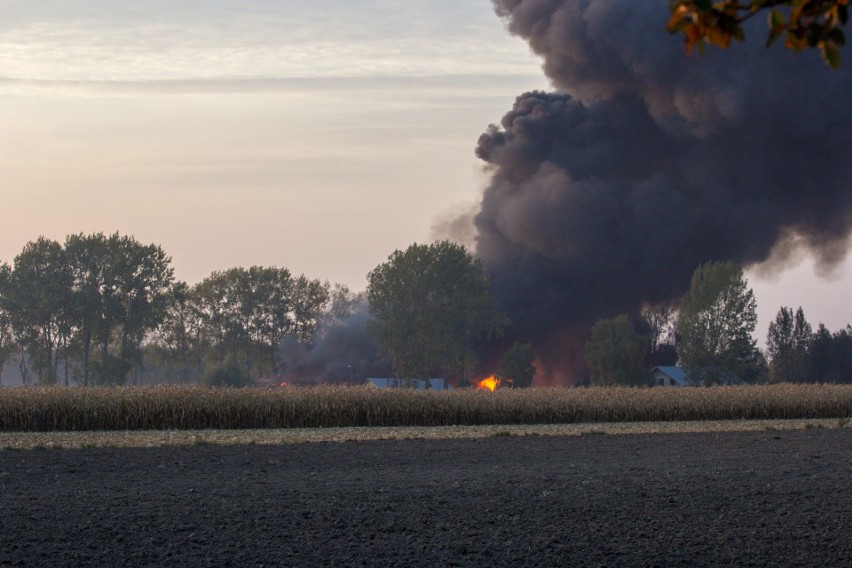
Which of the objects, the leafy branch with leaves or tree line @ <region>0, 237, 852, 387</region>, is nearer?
the leafy branch with leaves

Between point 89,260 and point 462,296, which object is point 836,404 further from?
point 89,260

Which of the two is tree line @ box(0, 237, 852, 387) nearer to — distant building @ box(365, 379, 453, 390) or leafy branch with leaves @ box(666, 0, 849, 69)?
distant building @ box(365, 379, 453, 390)

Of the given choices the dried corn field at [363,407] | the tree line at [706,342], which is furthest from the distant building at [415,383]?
the dried corn field at [363,407]

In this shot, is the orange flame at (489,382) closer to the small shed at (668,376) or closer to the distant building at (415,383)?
the distant building at (415,383)

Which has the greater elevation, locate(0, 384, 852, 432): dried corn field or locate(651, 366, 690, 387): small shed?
locate(651, 366, 690, 387): small shed

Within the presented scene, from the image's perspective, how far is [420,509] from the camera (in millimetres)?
14094

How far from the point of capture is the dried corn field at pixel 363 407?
98.7 feet

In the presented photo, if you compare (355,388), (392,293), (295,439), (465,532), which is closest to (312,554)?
(465,532)

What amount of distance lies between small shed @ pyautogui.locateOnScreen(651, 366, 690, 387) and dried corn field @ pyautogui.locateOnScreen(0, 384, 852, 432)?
4246cm

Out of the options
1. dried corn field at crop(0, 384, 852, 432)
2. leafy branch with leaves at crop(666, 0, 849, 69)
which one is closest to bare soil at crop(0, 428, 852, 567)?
leafy branch with leaves at crop(666, 0, 849, 69)

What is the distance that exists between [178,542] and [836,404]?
33180 mm

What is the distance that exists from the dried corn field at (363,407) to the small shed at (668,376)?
42463mm

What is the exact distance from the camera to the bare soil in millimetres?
11461

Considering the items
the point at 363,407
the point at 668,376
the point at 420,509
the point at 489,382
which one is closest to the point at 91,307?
the point at 489,382
